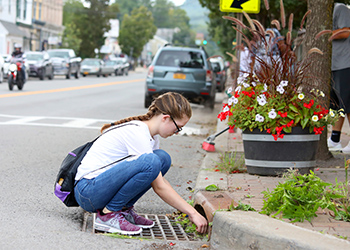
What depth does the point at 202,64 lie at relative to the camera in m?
15.5

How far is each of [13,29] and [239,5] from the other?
4634 cm

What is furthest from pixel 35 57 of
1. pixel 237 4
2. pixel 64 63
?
pixel 237 4

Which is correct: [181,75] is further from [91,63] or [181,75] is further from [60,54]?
[91,63]

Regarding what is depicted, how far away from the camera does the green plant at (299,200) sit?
151 inches

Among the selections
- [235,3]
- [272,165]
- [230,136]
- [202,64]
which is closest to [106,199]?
[272,165]

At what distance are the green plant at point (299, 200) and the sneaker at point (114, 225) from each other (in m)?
0.97

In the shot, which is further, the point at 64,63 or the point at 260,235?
the point at 64,63

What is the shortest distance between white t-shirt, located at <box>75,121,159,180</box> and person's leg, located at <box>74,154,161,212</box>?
2.4 inches

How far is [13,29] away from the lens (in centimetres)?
5253

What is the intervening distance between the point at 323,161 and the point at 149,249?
3.39m

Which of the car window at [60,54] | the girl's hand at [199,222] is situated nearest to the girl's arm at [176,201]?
the girl's hand at [199,222]

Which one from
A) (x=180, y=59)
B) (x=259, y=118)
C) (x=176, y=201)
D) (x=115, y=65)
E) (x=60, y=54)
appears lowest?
(x=115, y=65)

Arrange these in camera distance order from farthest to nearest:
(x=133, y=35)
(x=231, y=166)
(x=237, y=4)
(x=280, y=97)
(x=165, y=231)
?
(x=133, y=35) → (x=237, y=4) → (x=231, y=166) → (x=280, y=97) → (x=165, y=231)

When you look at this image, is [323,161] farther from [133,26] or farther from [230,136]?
[133,26]
